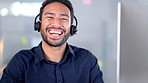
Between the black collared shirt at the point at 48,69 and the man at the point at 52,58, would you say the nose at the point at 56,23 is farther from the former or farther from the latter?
the black collared shirt at the point at 48,69

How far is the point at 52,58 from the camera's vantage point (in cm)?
126

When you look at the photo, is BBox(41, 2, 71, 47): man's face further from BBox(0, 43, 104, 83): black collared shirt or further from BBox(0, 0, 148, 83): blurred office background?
BBox(0, 0, 148, 83): blurred office background

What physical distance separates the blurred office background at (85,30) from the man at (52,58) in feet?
1.24

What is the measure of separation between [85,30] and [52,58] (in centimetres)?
47

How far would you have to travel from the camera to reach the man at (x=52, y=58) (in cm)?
120

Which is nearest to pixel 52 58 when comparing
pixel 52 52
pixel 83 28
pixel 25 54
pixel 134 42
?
pixel 52 52

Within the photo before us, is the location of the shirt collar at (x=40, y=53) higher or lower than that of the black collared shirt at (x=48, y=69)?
higher

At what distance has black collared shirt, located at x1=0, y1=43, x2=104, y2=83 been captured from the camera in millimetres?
1174

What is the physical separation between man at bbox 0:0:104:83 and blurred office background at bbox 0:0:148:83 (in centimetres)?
38

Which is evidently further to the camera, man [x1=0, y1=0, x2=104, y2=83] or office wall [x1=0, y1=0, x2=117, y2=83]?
office wall [x1=0, y1=0, x2=117, y2=83]

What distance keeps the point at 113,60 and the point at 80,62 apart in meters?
0.43

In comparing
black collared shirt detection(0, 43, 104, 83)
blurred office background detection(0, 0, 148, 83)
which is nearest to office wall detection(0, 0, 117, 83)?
blurred office background detection(0, 0, 148, 83)


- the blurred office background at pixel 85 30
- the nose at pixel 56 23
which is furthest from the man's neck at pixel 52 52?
the blurred office background at pixel 85 30

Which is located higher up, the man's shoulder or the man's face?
the man's face
